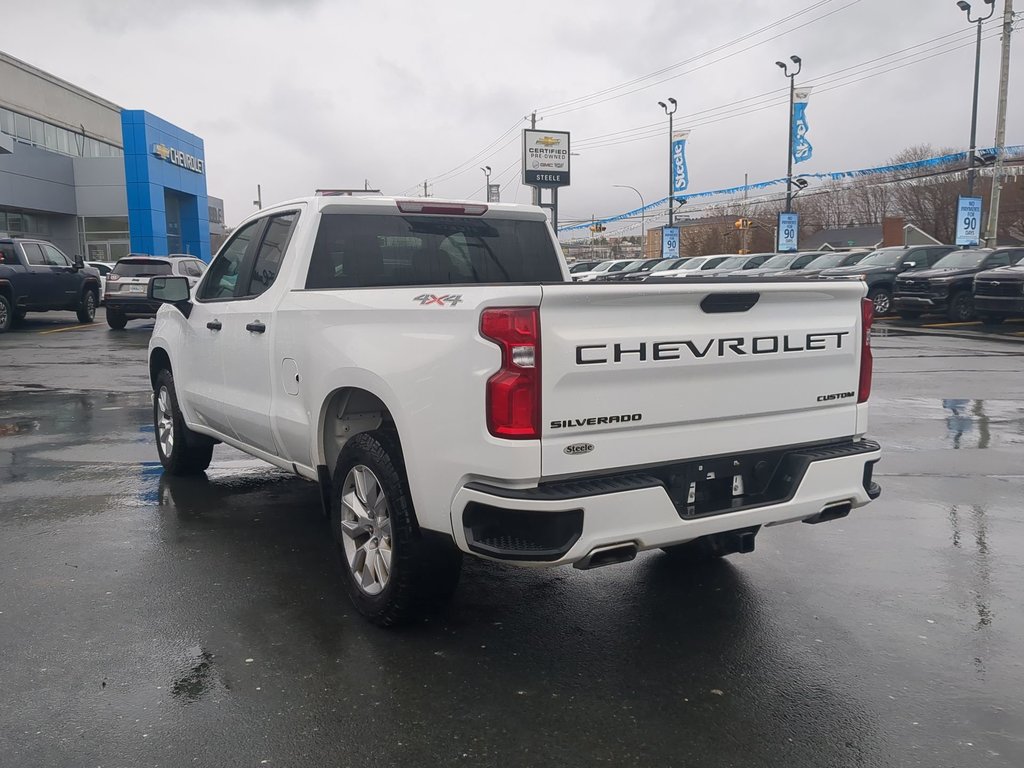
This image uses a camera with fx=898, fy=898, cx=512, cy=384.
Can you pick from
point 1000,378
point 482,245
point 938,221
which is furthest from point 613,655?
point 938,221

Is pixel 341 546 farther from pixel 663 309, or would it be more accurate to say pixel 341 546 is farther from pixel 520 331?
pixel 663 309

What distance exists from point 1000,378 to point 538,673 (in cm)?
1080

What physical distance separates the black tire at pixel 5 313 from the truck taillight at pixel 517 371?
19005mm

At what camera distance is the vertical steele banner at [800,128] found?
36.9 m

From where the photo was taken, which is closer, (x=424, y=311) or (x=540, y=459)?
(x=540, y=459)

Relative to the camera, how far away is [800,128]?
3728 centimetres

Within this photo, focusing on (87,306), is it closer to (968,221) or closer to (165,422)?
(165,422)

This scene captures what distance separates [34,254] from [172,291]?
1591 centimetres

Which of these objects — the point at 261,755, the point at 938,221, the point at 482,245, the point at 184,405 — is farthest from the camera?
the point at 938,221

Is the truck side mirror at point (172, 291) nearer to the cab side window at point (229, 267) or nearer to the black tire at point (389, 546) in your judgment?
the cab side window at point (229, 267)

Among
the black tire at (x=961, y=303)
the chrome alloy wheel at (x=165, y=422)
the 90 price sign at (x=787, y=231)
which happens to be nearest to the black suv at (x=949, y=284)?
the black tire at (x=961, y=303)

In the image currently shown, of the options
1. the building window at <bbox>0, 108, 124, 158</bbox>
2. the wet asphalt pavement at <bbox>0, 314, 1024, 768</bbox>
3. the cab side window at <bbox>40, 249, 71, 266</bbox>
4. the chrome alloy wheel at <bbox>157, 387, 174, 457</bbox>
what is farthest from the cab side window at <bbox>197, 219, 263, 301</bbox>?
the building window at <bbox>0, 108, 124, 158</bbox>

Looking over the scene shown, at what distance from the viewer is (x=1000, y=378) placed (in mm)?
12094

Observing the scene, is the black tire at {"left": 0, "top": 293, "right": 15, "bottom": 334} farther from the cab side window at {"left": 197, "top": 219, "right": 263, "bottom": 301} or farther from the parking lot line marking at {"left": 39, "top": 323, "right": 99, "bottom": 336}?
the cab side window at {"left": 197, "top": 219, "right": 263, "bottom": 301}
